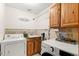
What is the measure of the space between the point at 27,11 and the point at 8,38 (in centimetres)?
40

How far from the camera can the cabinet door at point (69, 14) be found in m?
1.28

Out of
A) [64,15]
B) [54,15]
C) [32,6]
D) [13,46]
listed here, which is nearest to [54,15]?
[54,15]

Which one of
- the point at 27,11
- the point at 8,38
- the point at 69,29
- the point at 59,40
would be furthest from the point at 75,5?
the point at 8,38

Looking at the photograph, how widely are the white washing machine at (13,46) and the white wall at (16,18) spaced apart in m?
0.12

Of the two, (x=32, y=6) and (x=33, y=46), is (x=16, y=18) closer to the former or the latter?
(x=32, y=6)

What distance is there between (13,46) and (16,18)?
34 centimetres

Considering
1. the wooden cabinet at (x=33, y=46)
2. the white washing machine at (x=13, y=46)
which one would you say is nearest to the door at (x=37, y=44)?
the wooden cabinet at (x=33, y=46)

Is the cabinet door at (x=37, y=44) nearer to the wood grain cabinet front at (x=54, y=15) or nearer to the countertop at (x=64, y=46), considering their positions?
the countertop at (x=64, y=46)

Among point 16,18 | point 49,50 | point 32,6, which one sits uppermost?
point 32,6

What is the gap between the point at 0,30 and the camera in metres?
1.31

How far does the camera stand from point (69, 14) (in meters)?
1.34

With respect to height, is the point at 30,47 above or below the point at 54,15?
below

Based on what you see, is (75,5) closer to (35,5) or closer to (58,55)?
(35,5)

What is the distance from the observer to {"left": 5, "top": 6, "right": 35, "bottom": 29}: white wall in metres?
1.28
